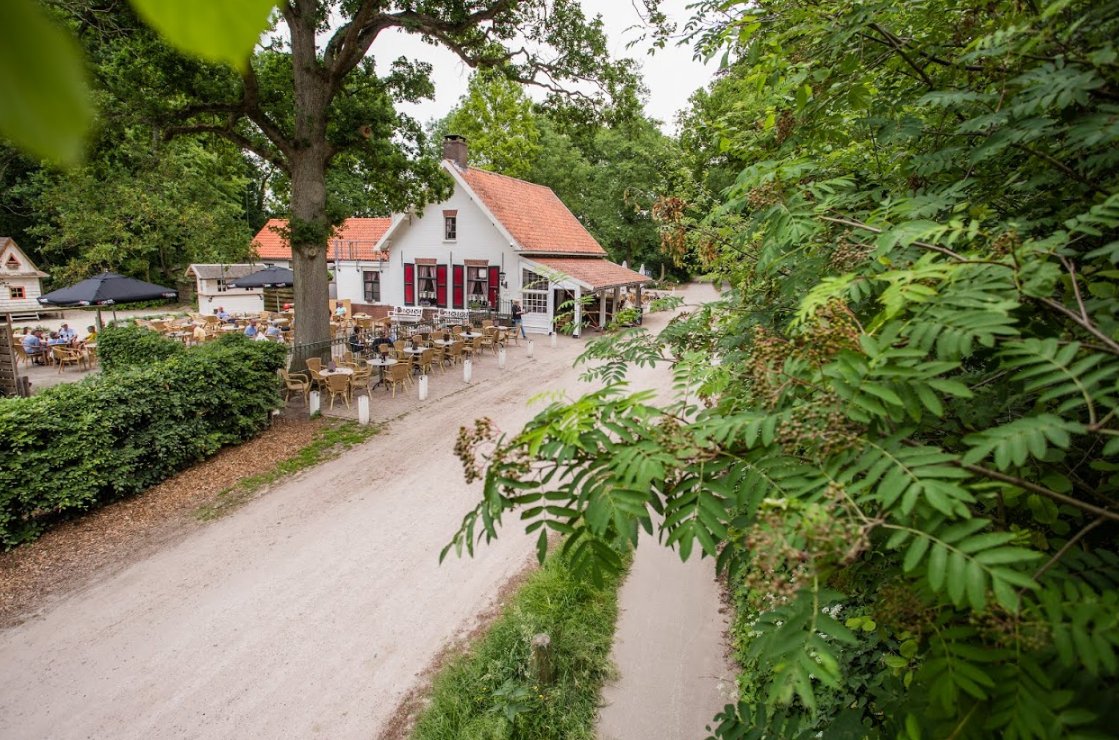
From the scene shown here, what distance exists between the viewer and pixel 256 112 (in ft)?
44.5

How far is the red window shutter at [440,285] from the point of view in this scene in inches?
1175

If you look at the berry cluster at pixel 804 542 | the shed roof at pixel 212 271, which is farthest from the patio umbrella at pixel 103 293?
the berry cluster at pixel 804 542

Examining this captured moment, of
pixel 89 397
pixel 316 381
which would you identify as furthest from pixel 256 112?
pixel 89 397

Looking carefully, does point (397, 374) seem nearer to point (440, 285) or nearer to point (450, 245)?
point (450, 245)

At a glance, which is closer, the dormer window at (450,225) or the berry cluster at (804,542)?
the berry cluster at (804,542)

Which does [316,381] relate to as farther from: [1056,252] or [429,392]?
[1056,252]

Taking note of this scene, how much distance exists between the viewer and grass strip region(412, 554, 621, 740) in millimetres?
5344

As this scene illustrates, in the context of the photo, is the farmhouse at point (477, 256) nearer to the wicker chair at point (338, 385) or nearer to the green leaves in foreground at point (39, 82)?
the wicker chair at point (338, 385)

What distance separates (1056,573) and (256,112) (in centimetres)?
1615

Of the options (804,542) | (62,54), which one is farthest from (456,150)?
(62,54)

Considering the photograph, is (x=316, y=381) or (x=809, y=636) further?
(x=316, y=381)

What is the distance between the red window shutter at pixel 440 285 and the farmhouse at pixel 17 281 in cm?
2131

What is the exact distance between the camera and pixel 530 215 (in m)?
30.8

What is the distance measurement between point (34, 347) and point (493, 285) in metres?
17.3
